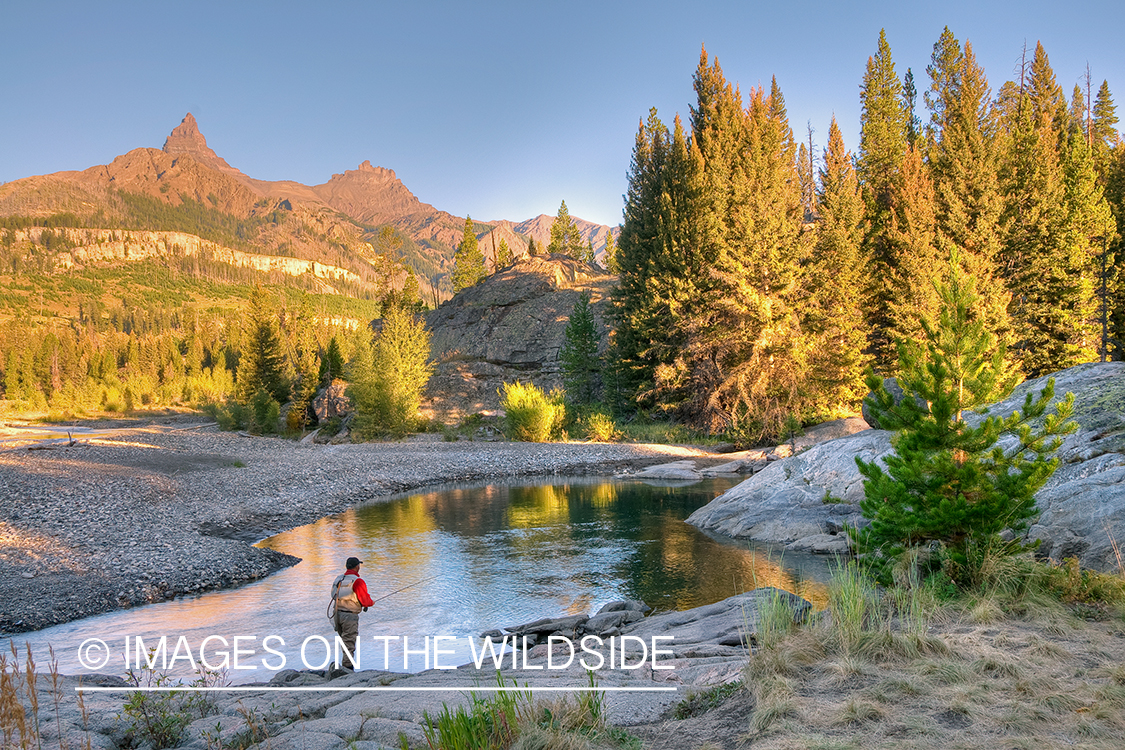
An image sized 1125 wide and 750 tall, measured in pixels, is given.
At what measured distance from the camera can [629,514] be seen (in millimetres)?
18047

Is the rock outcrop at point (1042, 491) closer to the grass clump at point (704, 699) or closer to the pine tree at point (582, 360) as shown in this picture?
the grass clump at point (704, 699)

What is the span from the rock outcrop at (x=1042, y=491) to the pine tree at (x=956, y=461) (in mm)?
957

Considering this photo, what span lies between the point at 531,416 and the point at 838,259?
17.6 meters

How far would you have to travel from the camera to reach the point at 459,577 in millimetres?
12516

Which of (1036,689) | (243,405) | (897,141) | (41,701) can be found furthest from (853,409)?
(243,405)

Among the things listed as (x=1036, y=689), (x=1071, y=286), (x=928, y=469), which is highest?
(x=1071, y=286)

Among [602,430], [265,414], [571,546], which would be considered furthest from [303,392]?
[571,546]

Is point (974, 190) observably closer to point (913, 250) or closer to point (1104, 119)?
point (913, 250)

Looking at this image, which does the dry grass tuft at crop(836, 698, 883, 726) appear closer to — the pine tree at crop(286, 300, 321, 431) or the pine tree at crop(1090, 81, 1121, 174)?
the pine tree at crop(286, 300, 321, 431)

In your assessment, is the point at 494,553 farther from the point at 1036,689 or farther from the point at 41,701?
the point at 1036,689

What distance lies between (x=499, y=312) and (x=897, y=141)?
29.5 metres

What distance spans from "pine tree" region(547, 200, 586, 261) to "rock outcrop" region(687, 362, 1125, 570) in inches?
2260

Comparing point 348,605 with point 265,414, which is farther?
point 265,414

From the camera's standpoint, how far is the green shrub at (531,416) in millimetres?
33219
